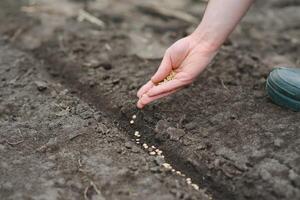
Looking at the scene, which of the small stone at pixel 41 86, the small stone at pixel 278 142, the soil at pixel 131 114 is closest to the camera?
the soil at pixel 131 114

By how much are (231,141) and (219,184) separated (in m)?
0.21

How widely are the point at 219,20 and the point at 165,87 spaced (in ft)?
1.16

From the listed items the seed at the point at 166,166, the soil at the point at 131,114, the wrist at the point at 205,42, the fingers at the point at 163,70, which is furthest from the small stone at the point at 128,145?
the wrist at the point at 205,42

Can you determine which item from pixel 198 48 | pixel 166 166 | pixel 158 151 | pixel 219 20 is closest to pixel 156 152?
pixel 158 151

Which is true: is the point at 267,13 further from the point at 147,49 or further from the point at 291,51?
the point at 147,49

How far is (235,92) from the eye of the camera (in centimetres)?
208

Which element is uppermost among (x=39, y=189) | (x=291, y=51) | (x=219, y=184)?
(x=291, y=51)

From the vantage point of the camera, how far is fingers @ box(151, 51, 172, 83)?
1887 mm

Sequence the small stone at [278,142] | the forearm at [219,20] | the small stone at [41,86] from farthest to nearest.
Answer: the small stone at [41,86] < the forearm at [219,20] < the small stone at [278,142]

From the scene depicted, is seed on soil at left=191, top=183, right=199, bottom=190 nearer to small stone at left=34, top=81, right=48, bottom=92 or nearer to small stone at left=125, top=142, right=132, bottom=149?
small stone at left=125, top=142, right=132, bottom=149

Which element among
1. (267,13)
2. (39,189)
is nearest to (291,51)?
(267,13)

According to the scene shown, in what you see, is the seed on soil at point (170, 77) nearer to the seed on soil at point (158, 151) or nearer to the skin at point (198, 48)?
the skin at point (198, 48)

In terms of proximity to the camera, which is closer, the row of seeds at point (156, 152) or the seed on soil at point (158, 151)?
the row of seeds at point (156, 152)

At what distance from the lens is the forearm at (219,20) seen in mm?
1854
